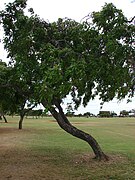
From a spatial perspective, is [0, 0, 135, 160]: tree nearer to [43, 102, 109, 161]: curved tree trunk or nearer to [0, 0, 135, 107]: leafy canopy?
[0, 0, 135, 107]: leafy canopy

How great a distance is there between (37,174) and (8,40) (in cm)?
556

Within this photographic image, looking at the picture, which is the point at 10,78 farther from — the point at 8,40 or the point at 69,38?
the point at 69,38

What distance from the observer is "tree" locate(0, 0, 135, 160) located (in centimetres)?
1003

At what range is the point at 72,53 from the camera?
11195 mm

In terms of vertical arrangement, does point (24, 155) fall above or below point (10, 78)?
below

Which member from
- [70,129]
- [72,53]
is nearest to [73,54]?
[72,53]

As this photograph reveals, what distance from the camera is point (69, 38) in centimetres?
1373

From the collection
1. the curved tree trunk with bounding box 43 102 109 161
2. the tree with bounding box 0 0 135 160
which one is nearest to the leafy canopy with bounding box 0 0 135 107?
the tree with bounding box 0 0 135 160

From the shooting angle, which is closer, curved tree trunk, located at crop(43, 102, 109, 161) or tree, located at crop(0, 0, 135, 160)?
tree, located at crop(0, 0, 135, 160)

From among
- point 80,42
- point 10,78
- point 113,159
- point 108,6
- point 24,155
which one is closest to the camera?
point 108,6

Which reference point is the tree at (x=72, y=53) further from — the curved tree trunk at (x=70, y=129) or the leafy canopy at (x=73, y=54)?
the curved tree trunk at (x=70, y=129)

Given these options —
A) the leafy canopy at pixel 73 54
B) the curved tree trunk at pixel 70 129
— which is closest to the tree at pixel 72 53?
the leafy canopy at pixel 73 54

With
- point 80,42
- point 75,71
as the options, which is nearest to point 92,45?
point 80,42

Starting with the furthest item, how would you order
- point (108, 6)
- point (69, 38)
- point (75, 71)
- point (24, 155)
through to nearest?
1. point (24, 155)
2. point (69, 38)
3. point (108, 6)
4. point (75, 71)
